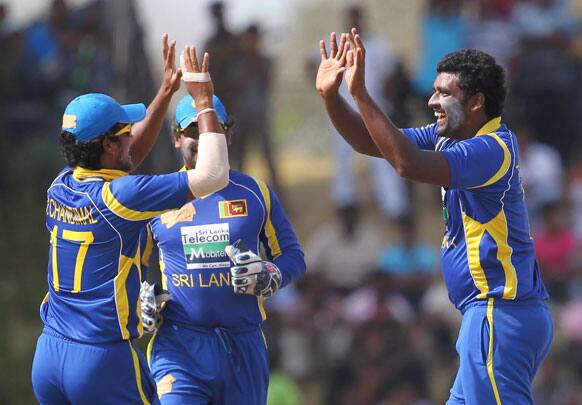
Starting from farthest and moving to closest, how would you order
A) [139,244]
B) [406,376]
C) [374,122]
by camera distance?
[406,376], [139,244], [374,122]

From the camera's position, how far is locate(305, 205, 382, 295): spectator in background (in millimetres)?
12398

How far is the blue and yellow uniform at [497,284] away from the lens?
569 cm

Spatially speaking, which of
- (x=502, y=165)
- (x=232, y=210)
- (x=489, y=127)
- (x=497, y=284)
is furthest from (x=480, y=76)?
(x=232, y=210)

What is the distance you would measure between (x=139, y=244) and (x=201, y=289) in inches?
17.2

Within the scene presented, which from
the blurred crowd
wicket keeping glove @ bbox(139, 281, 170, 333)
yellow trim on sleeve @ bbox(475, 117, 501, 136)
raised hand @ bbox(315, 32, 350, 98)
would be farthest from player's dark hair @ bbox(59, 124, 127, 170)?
the blurred crowd

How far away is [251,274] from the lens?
597cm

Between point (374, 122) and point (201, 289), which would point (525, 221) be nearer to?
point (374, 122)

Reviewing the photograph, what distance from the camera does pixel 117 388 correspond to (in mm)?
5711

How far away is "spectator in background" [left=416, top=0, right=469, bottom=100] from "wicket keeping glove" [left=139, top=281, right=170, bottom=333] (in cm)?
693

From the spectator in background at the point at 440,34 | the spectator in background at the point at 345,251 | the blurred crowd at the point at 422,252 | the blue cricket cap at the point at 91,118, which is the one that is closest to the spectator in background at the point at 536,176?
the blurred crowd at the point at 422,252

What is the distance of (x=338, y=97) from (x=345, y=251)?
655 cm

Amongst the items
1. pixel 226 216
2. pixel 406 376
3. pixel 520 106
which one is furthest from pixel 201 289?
pixel 520 106

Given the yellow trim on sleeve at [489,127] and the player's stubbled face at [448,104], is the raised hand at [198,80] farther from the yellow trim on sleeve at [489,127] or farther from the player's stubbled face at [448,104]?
the yellow trim on sleeve at [489,127]

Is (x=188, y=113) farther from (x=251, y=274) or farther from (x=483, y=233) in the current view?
(x=483, y=233)
